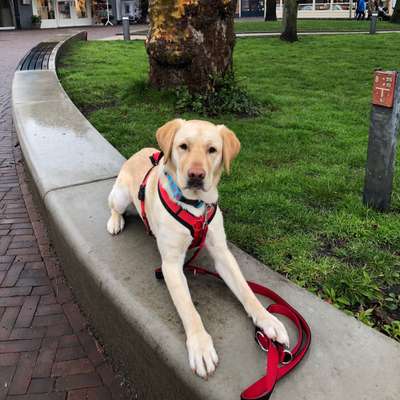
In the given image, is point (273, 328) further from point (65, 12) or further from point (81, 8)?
point (81, 8)

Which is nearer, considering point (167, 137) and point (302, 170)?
point (167, 137)

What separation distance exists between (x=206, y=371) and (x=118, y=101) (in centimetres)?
717

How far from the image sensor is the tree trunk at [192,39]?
23.7ft

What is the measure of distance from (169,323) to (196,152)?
97cm

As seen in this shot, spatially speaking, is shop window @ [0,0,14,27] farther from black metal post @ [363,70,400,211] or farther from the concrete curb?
black metal post @ [363,70,400,211]

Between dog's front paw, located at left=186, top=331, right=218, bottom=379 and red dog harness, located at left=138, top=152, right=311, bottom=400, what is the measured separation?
214mm

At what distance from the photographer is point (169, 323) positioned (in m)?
2.41

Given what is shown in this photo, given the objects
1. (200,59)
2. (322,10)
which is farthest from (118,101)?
(322,10)

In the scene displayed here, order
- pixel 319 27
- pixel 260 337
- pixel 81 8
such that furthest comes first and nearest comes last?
pixel 81 8 → pixel 319 27 → pixel 260 337

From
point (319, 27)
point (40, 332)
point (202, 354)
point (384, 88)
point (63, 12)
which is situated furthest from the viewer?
point (63, 12)

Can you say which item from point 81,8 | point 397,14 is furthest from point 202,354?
point 81,8

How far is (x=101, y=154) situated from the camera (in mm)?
4852

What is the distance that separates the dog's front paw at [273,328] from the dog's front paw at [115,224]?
142cm

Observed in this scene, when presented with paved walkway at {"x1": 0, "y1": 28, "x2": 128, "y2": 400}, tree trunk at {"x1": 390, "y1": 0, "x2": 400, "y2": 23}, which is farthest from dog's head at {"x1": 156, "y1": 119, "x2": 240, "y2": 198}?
tree trunk at {"x1": 390, "y1": 0, "x2": 400, "y2": 23}
